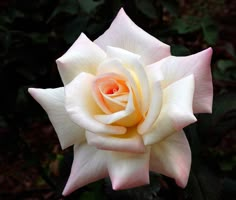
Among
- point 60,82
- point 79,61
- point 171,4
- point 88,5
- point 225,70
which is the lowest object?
point 225,70

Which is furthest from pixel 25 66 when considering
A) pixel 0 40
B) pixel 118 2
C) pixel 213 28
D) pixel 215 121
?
pixel 215 121

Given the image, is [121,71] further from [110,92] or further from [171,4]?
[171,4]

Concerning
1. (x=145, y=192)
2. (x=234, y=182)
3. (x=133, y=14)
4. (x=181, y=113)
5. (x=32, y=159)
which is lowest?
(x=32, y=159)

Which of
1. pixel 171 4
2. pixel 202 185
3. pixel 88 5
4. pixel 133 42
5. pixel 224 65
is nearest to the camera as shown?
pixel 133 42

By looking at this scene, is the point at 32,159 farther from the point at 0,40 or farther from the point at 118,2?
the point at 118,2

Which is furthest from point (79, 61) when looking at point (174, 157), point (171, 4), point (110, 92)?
point (171, 4)

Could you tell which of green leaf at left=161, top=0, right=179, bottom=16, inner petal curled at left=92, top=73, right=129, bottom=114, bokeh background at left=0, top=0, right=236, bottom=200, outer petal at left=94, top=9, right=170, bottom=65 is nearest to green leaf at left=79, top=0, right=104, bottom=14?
bokeh background at left=0, top=0, right=236, bottom=200

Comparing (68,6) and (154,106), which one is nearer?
(154,106)
